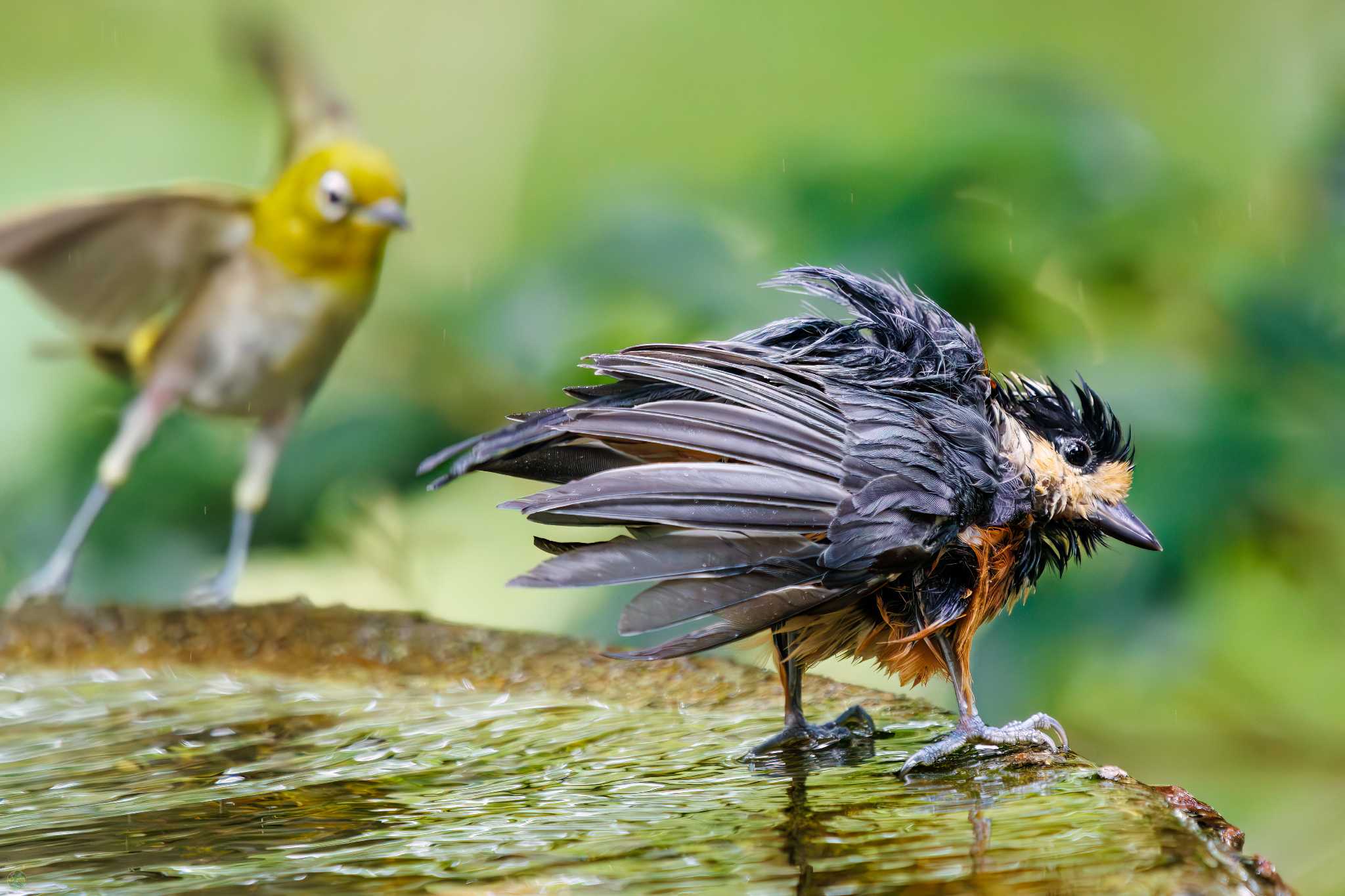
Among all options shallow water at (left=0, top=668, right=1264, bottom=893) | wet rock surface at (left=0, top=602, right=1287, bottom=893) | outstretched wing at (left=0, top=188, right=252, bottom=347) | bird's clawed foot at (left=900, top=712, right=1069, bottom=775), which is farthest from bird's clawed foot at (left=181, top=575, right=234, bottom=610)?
bird's clawed foot at (left=900, top=712, right=1069, bottom=775)

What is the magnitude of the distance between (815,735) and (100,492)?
2693mm

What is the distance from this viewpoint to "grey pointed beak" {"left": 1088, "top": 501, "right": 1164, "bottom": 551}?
196 cm

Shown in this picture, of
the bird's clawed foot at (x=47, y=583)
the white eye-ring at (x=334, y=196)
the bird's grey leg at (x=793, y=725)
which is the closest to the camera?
the bird's grey leg at (x=793, y=725)

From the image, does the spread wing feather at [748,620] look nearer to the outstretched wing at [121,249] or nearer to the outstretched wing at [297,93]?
the outstretched wing at [121,249]

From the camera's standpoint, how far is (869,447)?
5.80ft

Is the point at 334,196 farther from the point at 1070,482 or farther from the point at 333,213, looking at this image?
the point at 1070,482

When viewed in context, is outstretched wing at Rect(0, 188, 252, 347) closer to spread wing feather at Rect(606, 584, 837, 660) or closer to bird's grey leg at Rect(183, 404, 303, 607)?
bird's grey leg at Rect(183, 404, 303, 607)

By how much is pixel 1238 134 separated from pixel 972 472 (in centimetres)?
345

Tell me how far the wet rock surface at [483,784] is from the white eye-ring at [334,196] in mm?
1793

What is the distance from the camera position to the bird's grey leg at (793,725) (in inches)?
73.4

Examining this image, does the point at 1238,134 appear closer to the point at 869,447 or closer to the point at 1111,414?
the point at 1111,414

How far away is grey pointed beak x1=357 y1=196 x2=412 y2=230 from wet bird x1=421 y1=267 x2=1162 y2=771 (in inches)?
84.6

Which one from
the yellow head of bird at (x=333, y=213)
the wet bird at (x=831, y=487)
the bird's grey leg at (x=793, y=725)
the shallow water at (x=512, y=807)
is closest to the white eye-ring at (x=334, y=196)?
the yellow head of bird at (x=333, y=213)

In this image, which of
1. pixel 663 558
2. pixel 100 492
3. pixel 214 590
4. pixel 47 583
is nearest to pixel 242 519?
pixel 214 590
